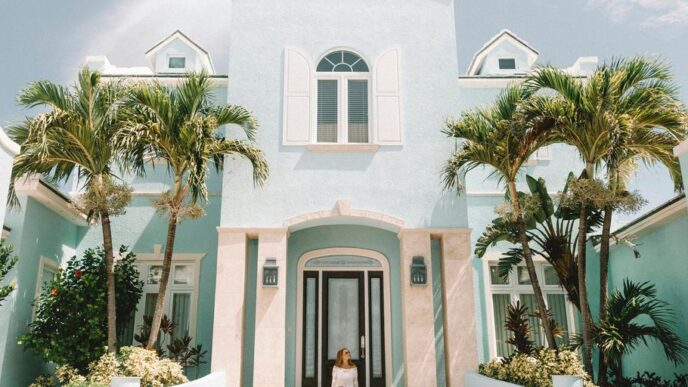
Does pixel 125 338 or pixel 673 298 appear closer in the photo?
pixel 673 298

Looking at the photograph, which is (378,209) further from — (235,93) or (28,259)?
(28,259)

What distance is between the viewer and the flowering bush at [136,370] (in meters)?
9.55

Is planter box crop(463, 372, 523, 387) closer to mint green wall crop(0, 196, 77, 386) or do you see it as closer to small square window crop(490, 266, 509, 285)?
small square window crop(490, 266, 509, 285)

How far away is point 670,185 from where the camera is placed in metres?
10.4

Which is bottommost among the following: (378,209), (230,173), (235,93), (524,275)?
(524,275)

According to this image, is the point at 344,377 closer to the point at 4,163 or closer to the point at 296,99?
the point at 296,99

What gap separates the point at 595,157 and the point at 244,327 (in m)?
7.16

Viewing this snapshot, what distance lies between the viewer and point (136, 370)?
9531mm

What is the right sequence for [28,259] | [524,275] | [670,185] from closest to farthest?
[670,185]
[28,259]
[524,275]

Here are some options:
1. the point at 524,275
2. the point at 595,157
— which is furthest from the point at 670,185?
the point at 524,275

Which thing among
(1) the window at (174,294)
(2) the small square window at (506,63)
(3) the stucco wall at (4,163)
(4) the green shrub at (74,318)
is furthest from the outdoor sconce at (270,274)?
(2) the small square window at (506,63)

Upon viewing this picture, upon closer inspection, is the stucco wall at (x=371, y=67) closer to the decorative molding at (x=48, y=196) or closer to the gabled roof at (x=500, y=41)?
the decorative molding at (x=48, y=196)

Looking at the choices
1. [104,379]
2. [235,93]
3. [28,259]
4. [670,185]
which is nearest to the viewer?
[104,379]

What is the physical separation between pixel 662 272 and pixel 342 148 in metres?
6.92
